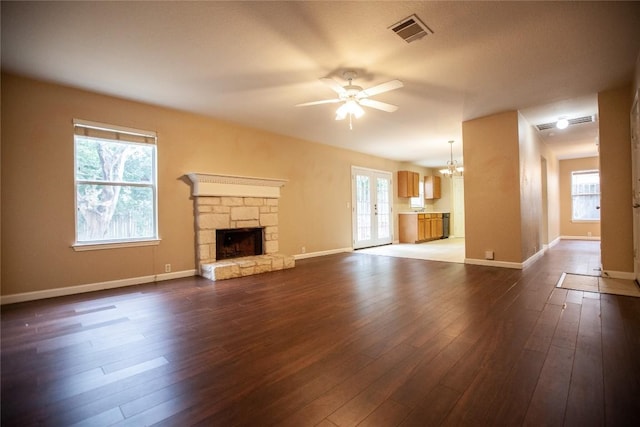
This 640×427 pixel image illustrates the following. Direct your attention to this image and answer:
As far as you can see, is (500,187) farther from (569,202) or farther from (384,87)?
(569,202)

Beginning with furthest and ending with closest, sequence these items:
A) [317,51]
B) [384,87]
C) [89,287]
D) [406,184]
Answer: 1. [406,184]
2. [89,287]
3. [384,87]
4. [317,51]

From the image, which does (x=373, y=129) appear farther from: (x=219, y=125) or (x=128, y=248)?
(x=128, y=248)

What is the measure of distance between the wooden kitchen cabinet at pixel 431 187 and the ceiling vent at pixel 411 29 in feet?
28.8

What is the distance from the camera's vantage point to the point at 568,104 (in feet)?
14.9

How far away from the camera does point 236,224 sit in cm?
517

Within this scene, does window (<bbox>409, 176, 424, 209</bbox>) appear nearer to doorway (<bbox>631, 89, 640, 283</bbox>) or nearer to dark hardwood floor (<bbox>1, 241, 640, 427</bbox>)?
doorway (<bbox>631, 89, 640, 283</bbox>)

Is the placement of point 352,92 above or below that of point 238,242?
above

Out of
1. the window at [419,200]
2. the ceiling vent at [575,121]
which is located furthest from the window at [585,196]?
the ceiling vent at [575,121]

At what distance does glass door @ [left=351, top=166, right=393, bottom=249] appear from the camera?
7848 millimetres

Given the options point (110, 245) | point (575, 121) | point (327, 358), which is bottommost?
point (327, 358)

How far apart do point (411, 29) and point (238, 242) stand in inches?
171

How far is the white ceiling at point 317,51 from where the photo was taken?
2391 mm

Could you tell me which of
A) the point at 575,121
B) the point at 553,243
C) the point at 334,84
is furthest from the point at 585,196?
the point at 334,84

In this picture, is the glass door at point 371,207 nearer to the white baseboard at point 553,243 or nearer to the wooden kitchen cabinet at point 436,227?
the wooden kitchen cabinet at point 436,227
